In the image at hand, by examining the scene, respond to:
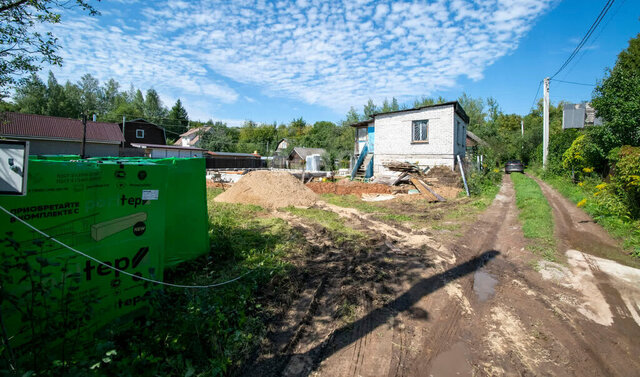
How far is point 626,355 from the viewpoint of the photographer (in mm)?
3197

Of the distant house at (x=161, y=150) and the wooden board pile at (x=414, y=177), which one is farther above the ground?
the distant house at (x=161, y=150)

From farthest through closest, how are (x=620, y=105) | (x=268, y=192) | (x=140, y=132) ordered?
(x=140, y=132) < (x=268, y=192) < (x=620, y=105)

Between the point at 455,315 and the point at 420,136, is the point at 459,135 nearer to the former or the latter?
the point at 420,136

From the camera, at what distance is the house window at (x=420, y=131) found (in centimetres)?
1955

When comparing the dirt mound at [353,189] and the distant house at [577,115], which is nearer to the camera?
the dirt mound at [353,189]

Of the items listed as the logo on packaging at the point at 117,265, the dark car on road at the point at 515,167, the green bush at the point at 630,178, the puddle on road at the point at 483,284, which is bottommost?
the puddle on road at the point at 483,284

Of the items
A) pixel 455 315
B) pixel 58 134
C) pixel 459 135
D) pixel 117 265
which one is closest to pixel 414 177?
pixel 459 135

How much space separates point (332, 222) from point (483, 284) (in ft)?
17.0

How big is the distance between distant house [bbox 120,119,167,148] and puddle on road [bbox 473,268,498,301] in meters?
46.9

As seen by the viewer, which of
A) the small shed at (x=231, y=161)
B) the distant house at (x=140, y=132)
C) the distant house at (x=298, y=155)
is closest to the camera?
the small shed at (x=231, y=161)

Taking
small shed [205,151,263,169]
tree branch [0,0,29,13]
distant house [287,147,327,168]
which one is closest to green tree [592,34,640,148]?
tree branch [0,0,29,13]

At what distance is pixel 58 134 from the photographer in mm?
26719

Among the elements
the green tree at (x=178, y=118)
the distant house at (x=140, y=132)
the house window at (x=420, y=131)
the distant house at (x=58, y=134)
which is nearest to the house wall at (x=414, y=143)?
the house window at (x=420, y=131)

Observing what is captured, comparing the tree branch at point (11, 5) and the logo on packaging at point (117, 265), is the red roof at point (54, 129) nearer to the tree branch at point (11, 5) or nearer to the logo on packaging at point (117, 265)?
the tree branch at point (11, 5)
